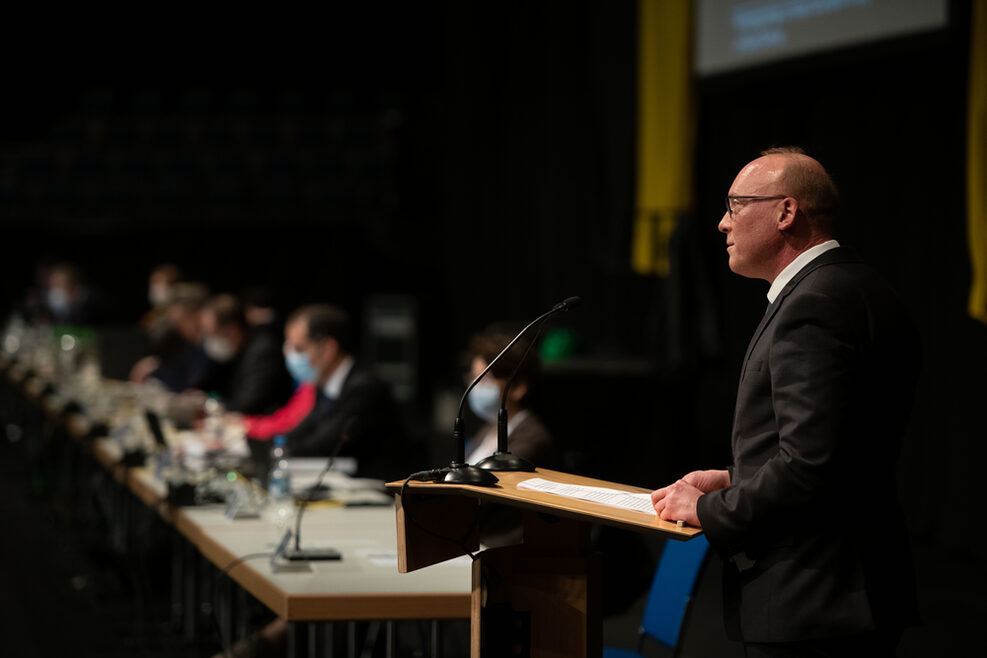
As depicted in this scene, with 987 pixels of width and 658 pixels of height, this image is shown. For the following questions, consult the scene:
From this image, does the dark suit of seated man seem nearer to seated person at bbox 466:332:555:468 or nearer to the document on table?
seated person at bbox 466:332:555:468

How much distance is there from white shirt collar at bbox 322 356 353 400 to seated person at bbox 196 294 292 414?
1288 mm

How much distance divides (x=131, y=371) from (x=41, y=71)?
659cm

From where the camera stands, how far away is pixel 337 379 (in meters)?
4.85

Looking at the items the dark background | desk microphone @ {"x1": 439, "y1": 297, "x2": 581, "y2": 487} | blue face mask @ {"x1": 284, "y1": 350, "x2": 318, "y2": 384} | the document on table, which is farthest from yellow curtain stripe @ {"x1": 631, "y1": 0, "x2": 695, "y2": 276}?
the document on table

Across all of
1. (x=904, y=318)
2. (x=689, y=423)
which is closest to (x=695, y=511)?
(x=904, y=318)

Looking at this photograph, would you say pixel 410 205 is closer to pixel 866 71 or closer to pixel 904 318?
pixel 866 71

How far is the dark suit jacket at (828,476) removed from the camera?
172 cm

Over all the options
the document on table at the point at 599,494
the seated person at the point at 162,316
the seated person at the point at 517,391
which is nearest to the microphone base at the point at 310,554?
the seated person at the point at 517,391

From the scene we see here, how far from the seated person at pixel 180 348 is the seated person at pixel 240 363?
0.10 meters

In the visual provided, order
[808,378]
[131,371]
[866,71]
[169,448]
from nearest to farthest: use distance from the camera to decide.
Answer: [808,378], [169,448], [866,71], [131,371]

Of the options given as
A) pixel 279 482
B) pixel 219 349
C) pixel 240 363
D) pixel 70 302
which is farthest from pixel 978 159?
pixel 70 302

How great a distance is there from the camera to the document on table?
1.90 metres

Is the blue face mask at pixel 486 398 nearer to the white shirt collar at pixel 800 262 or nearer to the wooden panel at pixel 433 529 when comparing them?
the wooden panel at pixel 433 529

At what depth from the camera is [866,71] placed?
599cm
